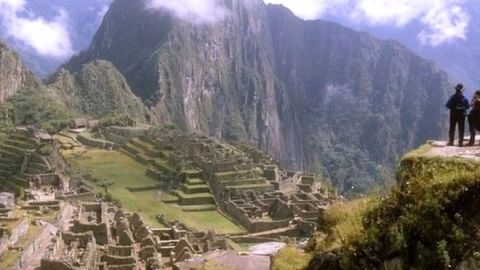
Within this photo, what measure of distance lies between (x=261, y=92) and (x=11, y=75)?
281 feet

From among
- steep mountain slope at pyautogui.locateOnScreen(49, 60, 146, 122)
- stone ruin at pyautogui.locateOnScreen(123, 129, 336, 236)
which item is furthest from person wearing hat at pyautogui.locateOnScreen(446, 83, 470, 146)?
steep mountain slope at pyautogui.locateOnScreen(49, 60, 146, 122)

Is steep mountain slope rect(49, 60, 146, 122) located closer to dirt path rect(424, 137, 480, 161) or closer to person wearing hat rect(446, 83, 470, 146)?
person wearing hat rect(446, 83, 470, 146)

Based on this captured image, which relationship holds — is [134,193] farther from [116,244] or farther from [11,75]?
[11,75]

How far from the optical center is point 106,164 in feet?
177

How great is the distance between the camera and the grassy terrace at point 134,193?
38.1 m

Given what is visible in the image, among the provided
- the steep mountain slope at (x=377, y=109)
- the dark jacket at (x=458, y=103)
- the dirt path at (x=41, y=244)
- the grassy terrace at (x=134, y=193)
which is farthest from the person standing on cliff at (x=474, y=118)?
the steep mountain slope at (x=377, y=109)

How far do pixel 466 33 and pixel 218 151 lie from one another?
156977mm

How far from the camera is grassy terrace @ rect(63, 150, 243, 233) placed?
38094 mm

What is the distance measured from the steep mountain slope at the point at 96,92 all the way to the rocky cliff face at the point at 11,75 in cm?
394

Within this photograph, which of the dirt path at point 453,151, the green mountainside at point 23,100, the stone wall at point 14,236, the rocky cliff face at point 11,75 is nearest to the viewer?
the dirt path at point 453,151

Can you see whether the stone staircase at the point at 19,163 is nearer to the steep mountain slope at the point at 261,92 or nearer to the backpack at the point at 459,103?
the backpack at the point at 459,103

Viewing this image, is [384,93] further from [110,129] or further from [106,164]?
[106,164]

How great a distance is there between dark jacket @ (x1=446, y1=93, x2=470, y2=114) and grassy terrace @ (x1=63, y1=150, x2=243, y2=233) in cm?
2542

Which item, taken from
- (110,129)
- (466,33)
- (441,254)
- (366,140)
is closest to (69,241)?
(441,254)
